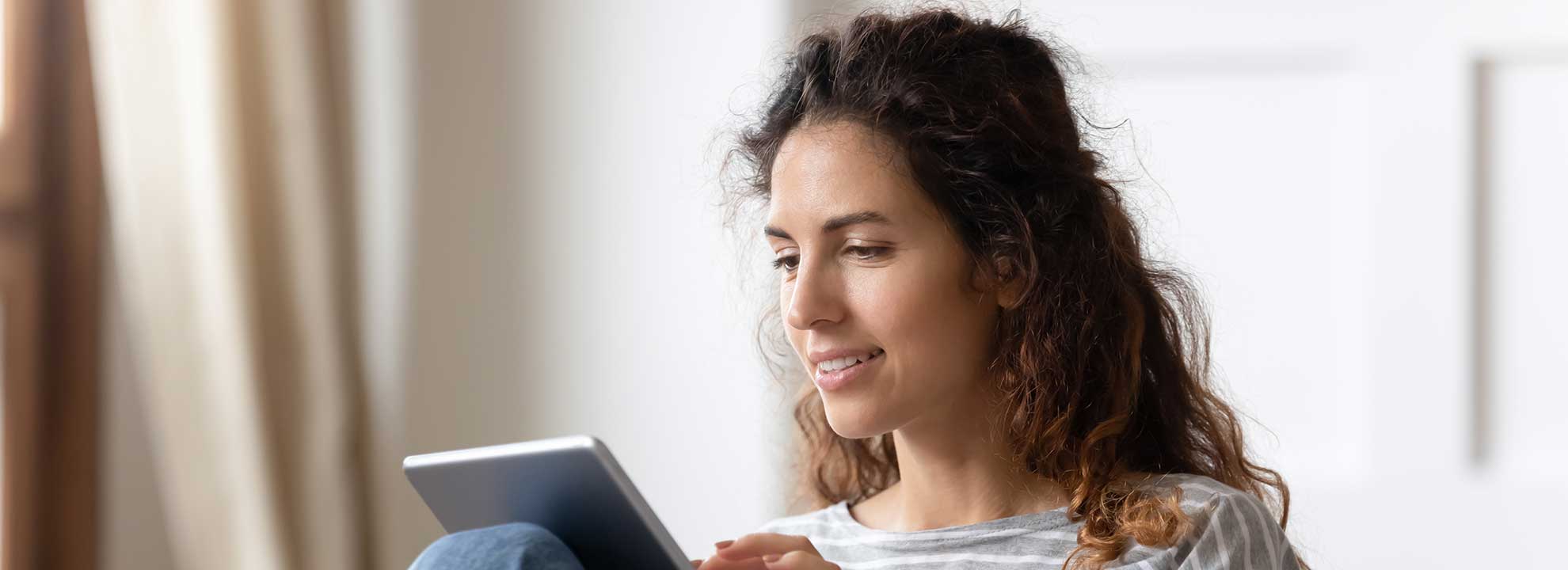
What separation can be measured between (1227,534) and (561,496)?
21.0 inches

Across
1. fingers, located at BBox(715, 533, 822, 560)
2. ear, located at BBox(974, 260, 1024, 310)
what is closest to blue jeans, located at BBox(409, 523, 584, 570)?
fingers, located at BBox(715, 533, 822, 560)

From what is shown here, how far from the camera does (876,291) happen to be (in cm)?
124

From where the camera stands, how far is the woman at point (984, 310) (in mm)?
1249

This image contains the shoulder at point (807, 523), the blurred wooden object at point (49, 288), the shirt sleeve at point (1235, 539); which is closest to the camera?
the shirt sleeve at point (1235, 539)

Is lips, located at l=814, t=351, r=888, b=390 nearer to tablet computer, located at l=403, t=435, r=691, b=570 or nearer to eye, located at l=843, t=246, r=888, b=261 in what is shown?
eye, located at l=843, t=246, r=888, b=261

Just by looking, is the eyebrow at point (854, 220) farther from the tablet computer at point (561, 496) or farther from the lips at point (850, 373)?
the tablet computer at point (561, 496)

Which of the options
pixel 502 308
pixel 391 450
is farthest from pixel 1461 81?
pixel 391 450

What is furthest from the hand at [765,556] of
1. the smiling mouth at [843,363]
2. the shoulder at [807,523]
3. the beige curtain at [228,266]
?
the beige curtain at [228,266]

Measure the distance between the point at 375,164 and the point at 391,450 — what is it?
41 centimetres

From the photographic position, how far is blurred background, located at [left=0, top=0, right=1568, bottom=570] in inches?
67.9

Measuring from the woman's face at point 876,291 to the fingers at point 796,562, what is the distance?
209 mm

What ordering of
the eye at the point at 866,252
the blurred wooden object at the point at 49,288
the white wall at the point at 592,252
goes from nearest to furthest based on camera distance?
the eye at the point at 866,252
the blurred wooden object at the point at 49,288
the white wall at the point at 592,252

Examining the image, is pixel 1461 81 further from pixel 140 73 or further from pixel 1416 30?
pixel 140 73

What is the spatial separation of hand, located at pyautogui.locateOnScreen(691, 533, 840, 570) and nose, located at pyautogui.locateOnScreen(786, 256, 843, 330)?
8.9 inches
